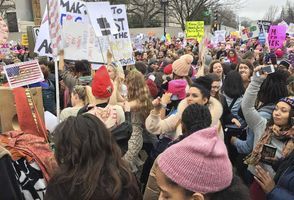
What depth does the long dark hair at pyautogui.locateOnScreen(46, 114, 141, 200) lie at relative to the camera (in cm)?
209

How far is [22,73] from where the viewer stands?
3.56 m

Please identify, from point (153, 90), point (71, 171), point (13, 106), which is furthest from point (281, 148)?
point (153, 90)

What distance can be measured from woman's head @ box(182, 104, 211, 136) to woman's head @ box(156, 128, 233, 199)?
3.22 feet

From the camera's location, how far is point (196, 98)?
3699mm

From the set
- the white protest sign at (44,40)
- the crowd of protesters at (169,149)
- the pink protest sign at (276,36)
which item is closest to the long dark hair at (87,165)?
the crowd of protesters at (169,149)

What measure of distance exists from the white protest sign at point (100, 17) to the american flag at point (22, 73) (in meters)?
2.28

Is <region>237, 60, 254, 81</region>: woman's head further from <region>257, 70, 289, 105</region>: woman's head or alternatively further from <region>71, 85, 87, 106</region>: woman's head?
<region>71, 85, 87, 106</region>: woman's head

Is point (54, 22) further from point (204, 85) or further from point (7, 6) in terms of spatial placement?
point (7, 6)

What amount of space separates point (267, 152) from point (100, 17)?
372 cm

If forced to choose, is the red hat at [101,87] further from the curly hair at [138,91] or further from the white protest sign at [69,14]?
the white protest sign at [69,14]

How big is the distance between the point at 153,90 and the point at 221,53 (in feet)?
25.7

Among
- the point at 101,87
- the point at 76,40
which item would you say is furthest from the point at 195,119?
the point at 76,40

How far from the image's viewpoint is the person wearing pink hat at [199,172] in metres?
1.71

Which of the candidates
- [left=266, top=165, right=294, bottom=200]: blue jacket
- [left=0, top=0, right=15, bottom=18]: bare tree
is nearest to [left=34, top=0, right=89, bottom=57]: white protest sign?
[left=266, top=165, right=294, bottom=200]: blue jacket
